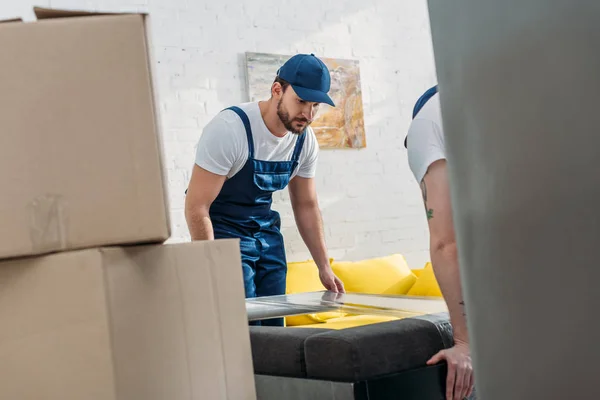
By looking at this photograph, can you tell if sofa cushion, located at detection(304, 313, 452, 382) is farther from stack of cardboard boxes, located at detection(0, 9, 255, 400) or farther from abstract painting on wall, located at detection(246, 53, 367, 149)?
abstract painting on wall, located at detection(246, 53, 367, 149)

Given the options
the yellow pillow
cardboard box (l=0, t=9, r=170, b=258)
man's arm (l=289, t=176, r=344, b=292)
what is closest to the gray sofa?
cardboard box (l=0, t=9, r=170, b=258)

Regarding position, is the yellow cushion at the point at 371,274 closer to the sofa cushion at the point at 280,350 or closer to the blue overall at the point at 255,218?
the blue overall at the point at 255,218

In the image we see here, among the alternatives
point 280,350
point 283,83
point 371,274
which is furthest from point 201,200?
point 371,274

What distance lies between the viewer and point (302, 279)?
4.15 metres

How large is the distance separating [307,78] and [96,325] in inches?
77.6

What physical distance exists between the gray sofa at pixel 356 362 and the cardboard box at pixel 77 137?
2.22 ft

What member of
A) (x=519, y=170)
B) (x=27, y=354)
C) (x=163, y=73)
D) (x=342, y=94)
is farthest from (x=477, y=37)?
(x=342, y=94)

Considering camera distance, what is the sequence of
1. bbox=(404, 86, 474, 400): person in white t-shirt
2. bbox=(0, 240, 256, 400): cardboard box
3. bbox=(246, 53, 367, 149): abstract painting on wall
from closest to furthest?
bbox=(0, 240, 256, 400): cardboard box < bbox=(404, 86, 474, 400): person in white t-shirt < bbox=(246, 53, 367, 149): abstract painting on wall

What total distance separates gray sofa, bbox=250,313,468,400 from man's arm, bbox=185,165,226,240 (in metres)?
0.95

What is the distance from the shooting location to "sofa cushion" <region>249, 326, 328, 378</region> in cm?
163

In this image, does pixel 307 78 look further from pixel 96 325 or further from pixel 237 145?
pixel 96 325

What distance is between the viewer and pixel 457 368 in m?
1.58

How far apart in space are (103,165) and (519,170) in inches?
20.9

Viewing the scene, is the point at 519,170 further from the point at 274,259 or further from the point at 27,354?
the point at 274,259
